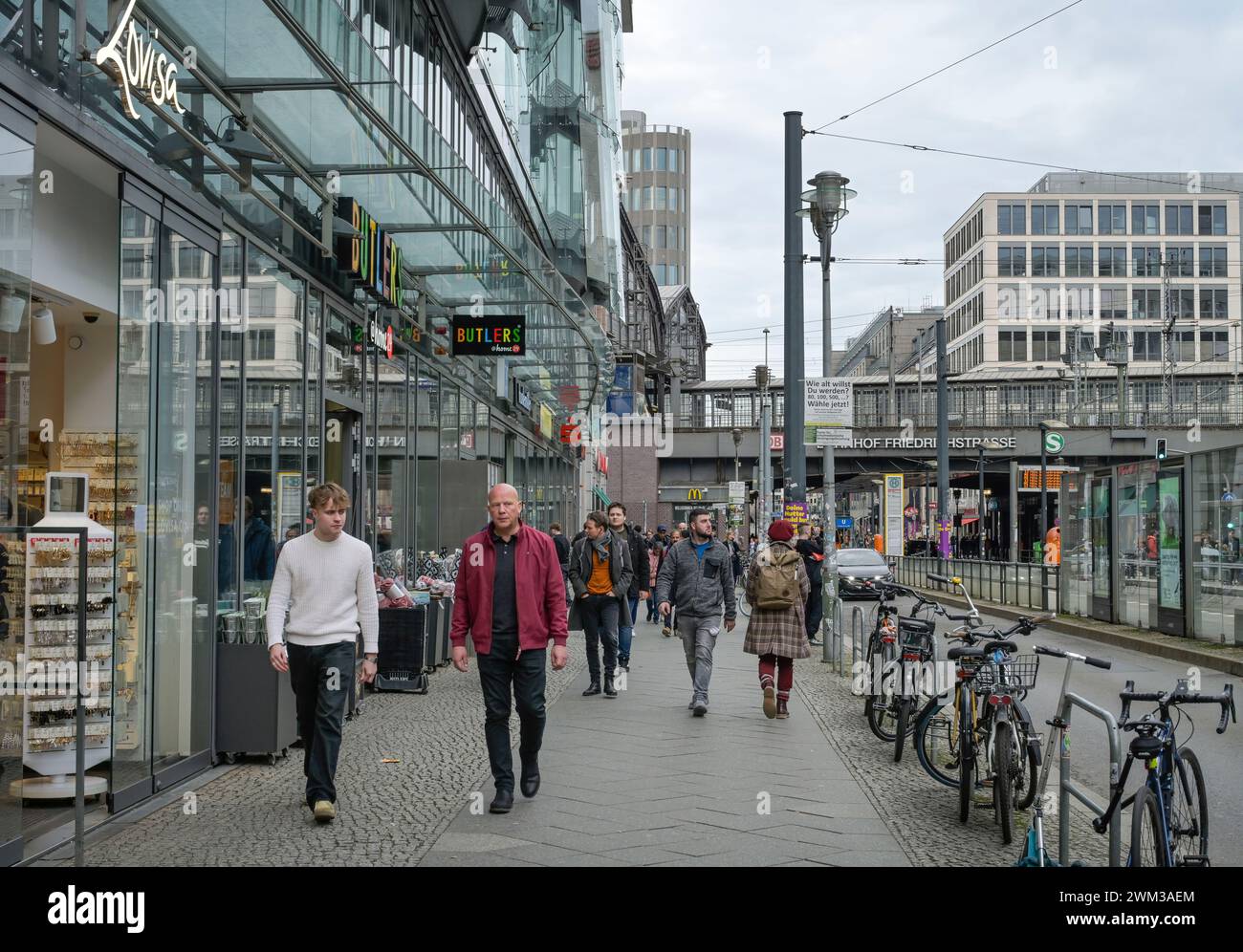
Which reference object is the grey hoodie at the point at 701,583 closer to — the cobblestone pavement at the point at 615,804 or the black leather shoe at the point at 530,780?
the cobblestone pavement at the point at 615,804

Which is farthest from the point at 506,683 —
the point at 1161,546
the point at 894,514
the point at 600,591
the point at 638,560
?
the point at 894,514

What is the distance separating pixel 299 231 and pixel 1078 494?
1604 cm

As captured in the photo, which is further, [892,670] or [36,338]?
[892,670]

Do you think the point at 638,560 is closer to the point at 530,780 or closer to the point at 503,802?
the point at 530,780

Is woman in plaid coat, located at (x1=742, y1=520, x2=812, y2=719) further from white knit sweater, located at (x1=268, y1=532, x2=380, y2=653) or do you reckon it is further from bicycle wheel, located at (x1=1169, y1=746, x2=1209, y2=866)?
bicycle wheel, located at (x1=1169, y1=746, x2=1209, y2=866)

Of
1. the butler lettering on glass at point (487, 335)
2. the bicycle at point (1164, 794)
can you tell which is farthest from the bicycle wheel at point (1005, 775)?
the butler lettering on glass at point (487, 335)

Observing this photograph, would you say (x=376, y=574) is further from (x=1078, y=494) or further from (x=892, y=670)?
(x=1078, y=494)

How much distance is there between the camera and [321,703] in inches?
281

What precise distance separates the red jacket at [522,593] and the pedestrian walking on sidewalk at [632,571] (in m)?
5.47

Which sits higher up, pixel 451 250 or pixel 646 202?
pixel 646 202

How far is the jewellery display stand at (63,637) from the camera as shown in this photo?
6863 millimetres

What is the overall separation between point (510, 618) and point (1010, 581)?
2269cm
